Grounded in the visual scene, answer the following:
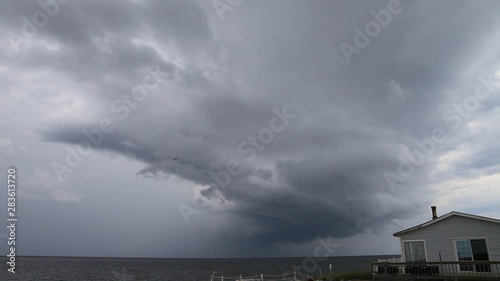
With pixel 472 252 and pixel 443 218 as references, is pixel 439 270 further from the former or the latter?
pixel 443 218

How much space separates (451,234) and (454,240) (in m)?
0.42

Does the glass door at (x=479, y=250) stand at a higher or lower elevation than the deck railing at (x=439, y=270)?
higher

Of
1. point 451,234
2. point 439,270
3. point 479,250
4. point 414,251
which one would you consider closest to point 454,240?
point 451,234

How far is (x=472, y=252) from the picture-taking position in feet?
80.8

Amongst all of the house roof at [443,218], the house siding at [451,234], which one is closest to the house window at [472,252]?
the house siding at [451,234]

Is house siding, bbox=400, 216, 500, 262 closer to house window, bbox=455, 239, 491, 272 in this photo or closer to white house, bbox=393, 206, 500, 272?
white house, bbox=393, 206, 500, 272

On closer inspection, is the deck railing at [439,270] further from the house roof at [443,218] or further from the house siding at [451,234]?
the house roof at [443,218]

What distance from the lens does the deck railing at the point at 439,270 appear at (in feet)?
74.2

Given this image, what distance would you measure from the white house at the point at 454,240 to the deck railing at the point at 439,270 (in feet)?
0.38

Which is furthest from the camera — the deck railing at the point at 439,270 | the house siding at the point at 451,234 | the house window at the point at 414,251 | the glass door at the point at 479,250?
the house window at the point at 414,251

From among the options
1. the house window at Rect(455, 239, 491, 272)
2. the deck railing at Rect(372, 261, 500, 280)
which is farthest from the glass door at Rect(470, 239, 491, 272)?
the deck railing at Rect(372, 261, 500, 280)

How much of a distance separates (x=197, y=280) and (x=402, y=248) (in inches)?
2431

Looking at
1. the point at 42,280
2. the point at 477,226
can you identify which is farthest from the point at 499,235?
the point at 42,280

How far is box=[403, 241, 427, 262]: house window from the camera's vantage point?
1050 inches
